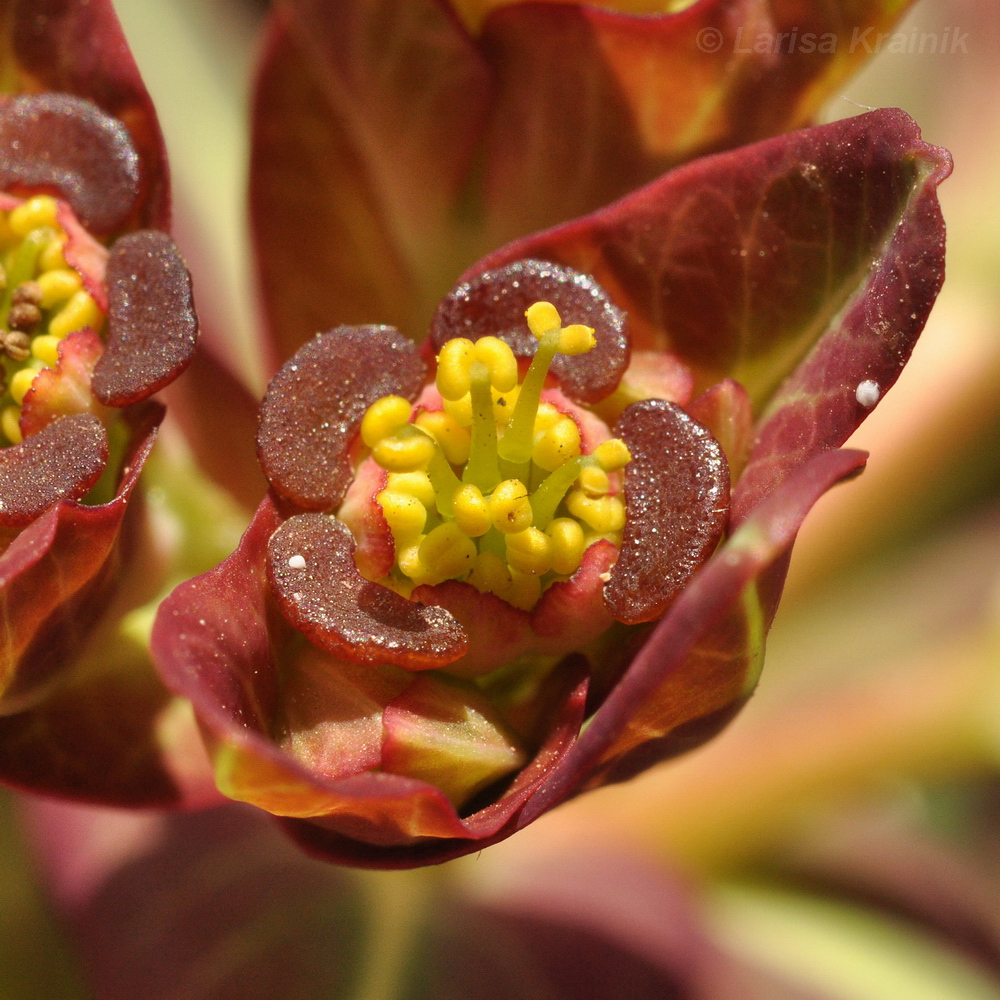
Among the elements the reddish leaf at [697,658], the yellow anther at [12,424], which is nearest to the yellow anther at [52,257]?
the yellow anther at [12,424]

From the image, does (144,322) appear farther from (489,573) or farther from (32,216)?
(489,573)

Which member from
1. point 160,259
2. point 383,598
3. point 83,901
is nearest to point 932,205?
point 383,598

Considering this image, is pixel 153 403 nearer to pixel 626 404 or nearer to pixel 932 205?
pixel 626 404

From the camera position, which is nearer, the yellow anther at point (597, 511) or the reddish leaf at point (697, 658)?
the reddish leaf at point (697, 658)

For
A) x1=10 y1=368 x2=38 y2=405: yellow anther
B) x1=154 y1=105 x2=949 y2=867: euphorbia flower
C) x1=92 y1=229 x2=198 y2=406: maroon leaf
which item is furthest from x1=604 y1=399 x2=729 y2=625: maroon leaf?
x1=10 y1=368 x2=38 y2=405: yellow anther

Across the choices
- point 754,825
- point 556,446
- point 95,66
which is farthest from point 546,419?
point 754,825

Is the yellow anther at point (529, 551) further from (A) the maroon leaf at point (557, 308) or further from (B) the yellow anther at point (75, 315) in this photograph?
(B) the yellow anther at point (75, 315)

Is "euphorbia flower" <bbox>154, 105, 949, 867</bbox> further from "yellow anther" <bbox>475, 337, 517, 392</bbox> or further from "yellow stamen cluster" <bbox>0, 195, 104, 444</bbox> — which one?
"yellow stamen cluster" <bbox>0, 195, 104, 444</bbox>
